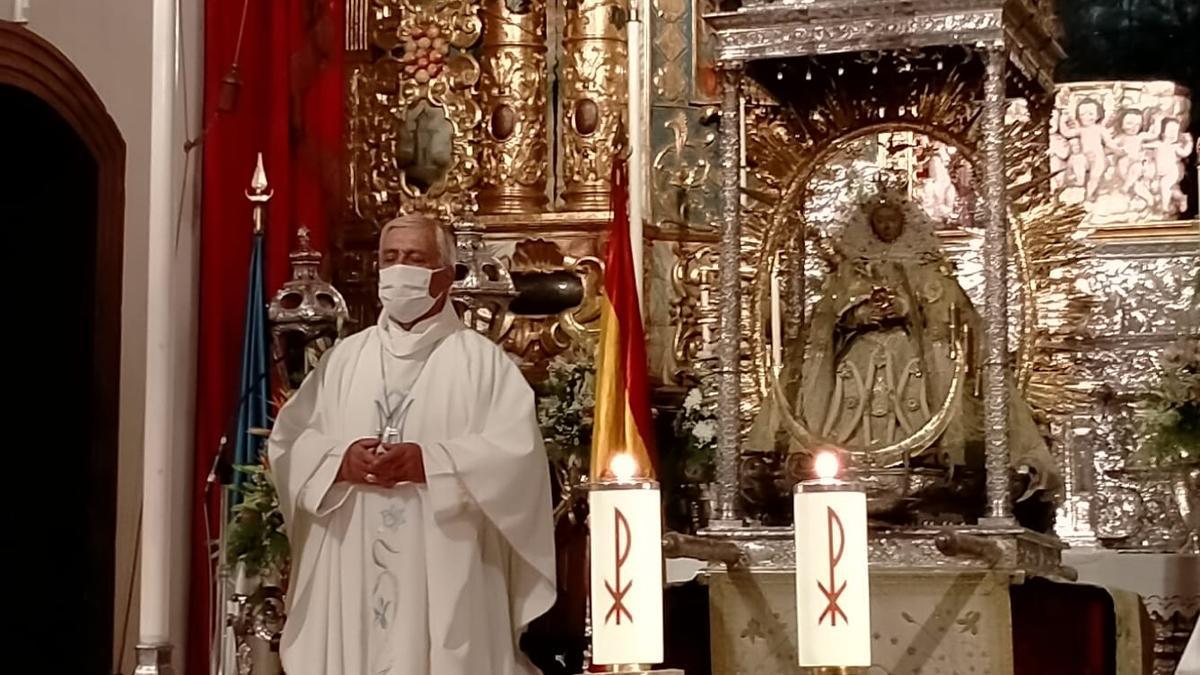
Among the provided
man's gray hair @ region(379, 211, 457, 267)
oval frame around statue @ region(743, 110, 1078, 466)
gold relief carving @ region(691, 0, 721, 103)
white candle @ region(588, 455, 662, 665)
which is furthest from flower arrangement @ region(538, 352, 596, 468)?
white candle @ region(588, 455, 662, 665)

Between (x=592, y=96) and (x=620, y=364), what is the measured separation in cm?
250

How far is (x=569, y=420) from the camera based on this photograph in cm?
514

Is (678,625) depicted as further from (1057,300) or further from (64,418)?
(64,418)

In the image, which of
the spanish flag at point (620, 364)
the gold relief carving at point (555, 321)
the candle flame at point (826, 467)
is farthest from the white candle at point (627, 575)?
the gold relief carving at point (555, 321)

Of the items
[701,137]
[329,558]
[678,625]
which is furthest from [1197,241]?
[329,558]

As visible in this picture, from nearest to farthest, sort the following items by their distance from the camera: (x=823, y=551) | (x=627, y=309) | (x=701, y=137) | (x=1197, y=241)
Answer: (x=823, y=551) < (x=627, y=309) < (x=1197, y=241) < (x=701, y=137)

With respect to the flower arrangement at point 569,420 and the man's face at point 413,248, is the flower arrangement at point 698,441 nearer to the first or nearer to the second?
the flower arrangement at point 569,420

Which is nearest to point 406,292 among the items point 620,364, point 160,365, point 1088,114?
point 160,365

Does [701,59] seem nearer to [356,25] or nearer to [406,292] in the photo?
[356,25]

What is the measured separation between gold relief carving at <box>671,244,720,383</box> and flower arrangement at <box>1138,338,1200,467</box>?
1450 mm

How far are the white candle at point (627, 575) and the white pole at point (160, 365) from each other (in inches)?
90.7

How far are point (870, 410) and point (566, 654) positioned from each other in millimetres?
1034

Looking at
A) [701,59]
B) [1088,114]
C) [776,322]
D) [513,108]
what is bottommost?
[776,322]

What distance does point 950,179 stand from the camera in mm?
5656
